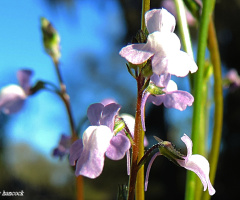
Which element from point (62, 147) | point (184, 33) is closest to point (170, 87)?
point (184, 33)

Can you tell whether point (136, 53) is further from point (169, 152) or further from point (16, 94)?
point (16, 94)

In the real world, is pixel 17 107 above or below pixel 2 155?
above

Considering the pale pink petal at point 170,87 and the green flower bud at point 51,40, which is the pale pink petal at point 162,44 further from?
the green flower bud at point 51,40

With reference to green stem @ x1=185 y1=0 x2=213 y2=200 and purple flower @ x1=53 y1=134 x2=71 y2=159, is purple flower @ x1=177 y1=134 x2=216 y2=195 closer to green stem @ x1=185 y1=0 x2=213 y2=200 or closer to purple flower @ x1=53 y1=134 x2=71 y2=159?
green stem @ x1=185 y1=0 x2=213 y2=200

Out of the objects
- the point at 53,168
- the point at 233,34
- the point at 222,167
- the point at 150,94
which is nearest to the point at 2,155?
the point at 53,168

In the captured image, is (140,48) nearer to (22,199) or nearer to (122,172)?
(22,199)

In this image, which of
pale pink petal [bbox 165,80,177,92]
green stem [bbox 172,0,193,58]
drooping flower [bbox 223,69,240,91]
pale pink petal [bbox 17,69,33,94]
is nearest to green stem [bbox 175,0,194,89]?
green stem [bbox 172,0,193,58]
